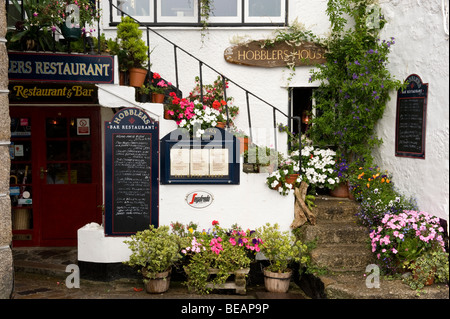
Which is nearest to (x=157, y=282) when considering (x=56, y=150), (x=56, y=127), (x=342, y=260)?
(x=342, y=260)

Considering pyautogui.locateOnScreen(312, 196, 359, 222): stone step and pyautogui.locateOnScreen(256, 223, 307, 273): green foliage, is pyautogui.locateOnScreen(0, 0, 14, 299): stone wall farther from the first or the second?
pyautogui.locateOnScreen(312, 196, 359, 222): stone step

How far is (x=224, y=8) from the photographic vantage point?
7.52 metres

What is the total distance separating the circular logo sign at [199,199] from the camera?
604 centimetres

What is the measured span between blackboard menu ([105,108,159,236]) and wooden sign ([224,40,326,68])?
7.62 feet

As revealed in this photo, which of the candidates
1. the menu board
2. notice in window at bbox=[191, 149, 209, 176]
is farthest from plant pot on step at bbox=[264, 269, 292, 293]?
the menu board

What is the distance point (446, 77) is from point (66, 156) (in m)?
6.12

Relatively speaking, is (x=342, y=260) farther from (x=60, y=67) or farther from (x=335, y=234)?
(x=60, y=67)

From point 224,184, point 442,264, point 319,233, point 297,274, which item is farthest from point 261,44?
point 442,264

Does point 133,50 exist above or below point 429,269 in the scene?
above

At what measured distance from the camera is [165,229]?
576cm

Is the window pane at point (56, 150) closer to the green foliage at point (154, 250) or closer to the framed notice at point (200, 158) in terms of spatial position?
the framed notice at point (200, 158)

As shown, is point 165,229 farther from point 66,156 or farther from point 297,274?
point 66,156

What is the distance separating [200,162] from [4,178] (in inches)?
97.0

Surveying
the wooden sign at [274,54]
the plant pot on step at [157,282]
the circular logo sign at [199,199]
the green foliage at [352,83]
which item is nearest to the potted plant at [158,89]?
the circular logo sign at [199,199]
